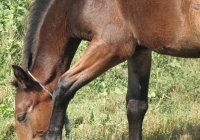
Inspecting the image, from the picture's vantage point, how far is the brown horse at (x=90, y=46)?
3.89m

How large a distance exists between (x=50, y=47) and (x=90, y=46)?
53 cm

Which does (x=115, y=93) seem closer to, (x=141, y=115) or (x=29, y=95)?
(x=141, y=115)

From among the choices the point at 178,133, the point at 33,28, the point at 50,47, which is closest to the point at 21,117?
the point at 50,47

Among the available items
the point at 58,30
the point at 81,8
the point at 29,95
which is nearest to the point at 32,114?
the point at 29,95

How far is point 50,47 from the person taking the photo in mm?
4496

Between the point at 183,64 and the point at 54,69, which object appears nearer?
the point at 54,69

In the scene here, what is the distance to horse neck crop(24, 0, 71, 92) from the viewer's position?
4426mm

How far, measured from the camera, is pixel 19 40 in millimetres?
7305

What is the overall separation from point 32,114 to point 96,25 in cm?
107

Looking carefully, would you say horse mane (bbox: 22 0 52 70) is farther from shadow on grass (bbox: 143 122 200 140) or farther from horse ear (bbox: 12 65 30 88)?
shadow on grass (bbox: 143 122 200 140)

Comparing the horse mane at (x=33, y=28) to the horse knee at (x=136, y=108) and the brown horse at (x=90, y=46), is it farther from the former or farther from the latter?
the horse knee at (x=136, y=108)

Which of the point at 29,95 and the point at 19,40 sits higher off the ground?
the point at 19,40

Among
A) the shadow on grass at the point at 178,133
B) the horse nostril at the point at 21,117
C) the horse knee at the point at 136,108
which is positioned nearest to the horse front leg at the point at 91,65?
the horse nostril at the point at 21,117

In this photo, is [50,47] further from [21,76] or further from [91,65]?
[91,65]
